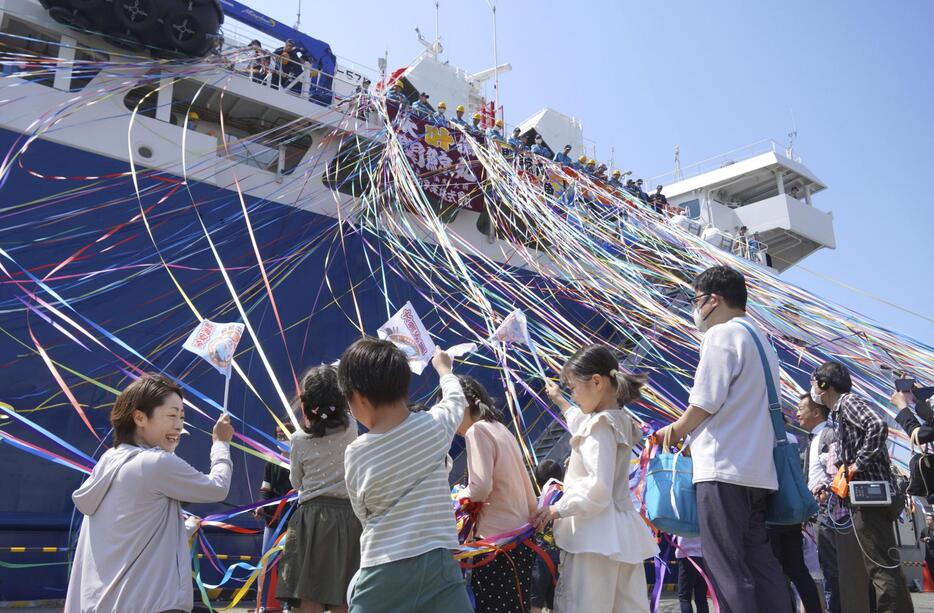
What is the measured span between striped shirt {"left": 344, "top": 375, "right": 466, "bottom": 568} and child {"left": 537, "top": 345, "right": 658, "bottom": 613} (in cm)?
64

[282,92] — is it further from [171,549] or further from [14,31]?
[171,549]

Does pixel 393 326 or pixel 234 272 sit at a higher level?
pixel 234 272

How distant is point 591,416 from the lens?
2.57m

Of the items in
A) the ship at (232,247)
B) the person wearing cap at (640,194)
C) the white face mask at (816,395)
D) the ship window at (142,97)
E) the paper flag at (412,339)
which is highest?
the person wearing cap at (640,194)

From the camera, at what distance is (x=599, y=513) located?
2453 mm

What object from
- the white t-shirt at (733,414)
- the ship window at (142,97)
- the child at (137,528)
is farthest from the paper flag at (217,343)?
the ship window at (142,97)

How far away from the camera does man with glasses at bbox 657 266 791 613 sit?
2293 millimetres

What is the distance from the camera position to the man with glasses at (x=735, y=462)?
2.29 metres

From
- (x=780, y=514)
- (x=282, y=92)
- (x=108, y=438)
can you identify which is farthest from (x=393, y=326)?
(x=282, y=92)

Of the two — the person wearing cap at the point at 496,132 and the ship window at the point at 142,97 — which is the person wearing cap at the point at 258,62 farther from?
the person wearing cap at the point at 496,132

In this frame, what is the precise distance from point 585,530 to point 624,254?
6271mm

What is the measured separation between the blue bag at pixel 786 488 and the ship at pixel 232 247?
297cm

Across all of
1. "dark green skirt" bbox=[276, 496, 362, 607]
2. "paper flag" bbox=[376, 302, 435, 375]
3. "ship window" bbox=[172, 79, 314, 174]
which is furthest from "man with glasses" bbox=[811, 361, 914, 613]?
"ship window" bbox=[172, 79, 314, 174]

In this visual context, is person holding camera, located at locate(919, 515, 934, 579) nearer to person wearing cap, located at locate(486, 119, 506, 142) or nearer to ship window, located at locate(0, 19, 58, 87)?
person wearing cap, located at locate(486, 119, 506, 142)
